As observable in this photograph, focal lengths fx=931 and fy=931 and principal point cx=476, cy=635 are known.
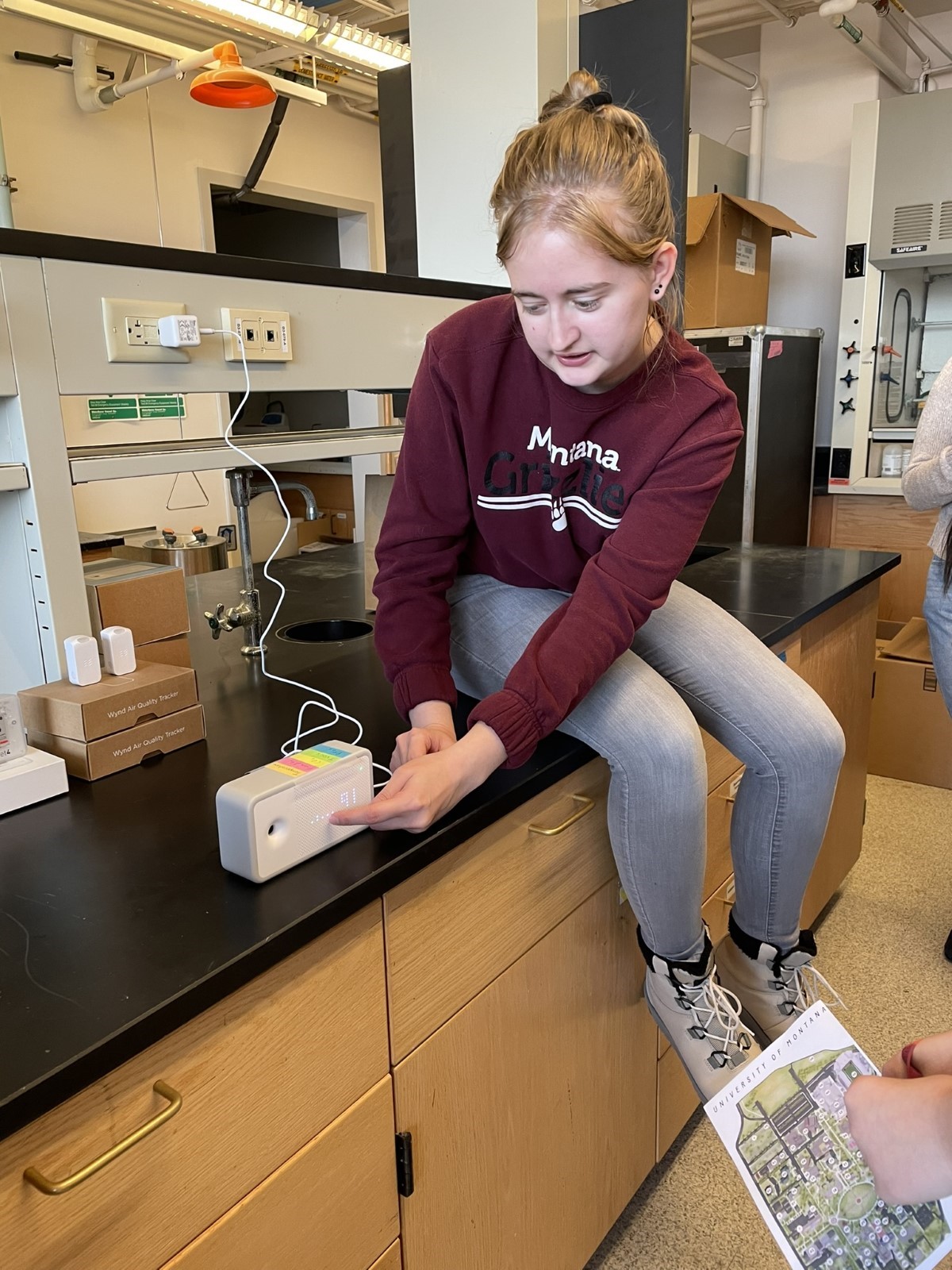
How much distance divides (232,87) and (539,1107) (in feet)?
8.52

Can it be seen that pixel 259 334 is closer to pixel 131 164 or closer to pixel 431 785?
pixel 431 785

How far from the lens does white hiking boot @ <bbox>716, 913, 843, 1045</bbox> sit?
1.14 metres

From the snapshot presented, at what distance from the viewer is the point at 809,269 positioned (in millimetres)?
3902

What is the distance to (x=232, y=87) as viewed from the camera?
2514 millimetres

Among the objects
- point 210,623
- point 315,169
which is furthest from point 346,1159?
point 315,169

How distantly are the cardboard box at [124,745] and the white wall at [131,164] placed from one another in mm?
2182

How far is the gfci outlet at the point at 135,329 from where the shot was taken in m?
1.05

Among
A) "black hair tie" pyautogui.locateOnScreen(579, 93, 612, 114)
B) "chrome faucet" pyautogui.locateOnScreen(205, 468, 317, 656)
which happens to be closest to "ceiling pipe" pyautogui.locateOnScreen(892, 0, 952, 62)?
"black hair tie" pyautogui.locateOnScreen(579, 93, 612, 114)

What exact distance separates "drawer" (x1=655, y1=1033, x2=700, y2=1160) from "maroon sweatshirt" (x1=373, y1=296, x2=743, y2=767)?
708 mm

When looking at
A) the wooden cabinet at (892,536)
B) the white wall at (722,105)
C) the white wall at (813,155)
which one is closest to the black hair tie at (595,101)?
the wooden cabinet at (892,536)

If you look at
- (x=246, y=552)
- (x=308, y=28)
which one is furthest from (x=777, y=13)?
(x=246, y=552)

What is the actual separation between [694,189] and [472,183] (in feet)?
6.11

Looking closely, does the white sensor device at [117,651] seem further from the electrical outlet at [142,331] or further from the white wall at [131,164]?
the white wall at [131,164]

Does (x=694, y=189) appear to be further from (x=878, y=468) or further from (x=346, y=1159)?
(x=346, y=1159)
